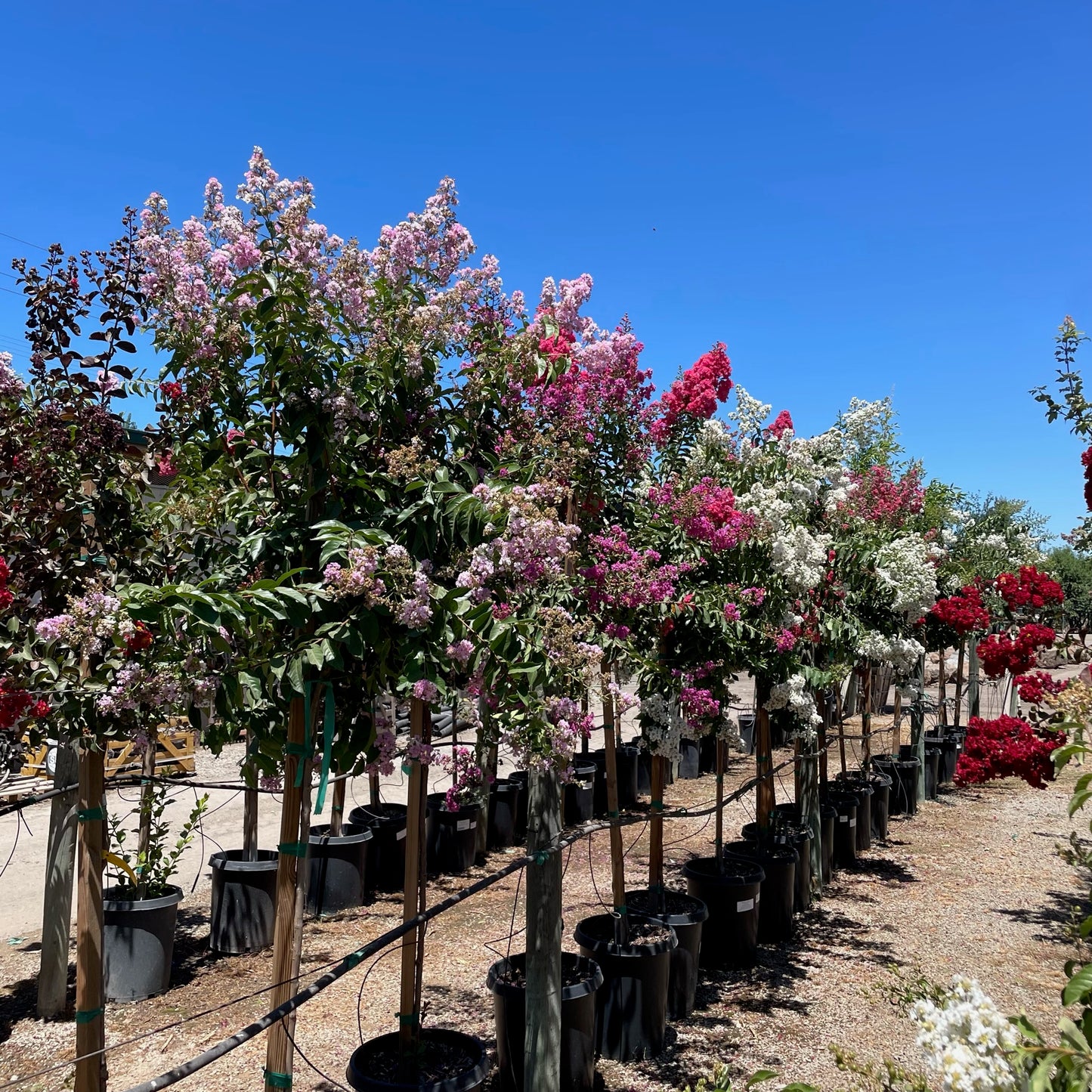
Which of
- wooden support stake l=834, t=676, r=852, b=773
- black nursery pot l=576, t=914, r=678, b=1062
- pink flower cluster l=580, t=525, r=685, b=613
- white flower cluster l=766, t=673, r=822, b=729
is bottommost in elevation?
black nursery pot l=576, t=914, r=678, b=1062

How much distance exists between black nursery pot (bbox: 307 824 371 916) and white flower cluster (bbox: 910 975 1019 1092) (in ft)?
17.0

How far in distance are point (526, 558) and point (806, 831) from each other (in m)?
4.86

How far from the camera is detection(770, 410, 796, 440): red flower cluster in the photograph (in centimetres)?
535

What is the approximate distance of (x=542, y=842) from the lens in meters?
3.17

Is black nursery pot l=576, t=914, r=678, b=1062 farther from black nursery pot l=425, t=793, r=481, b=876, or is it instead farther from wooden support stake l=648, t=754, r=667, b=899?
black nursery pot l=425, t=793, r=481, b=876

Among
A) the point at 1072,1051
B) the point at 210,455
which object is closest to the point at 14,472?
the point at 210,455

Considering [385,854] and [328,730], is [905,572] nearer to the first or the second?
[385,854]

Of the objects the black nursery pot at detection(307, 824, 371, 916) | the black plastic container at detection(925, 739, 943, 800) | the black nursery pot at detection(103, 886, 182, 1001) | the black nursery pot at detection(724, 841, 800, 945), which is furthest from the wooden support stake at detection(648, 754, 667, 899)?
the black plastic container at detection(925, 739, 943, 800)

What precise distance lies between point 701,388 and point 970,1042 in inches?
137

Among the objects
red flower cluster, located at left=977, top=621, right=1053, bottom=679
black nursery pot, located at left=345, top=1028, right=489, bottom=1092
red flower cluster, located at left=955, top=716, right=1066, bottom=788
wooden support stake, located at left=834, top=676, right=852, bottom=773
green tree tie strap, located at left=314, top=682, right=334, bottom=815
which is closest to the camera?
green tree tie strap, located at left=314, top=682, right=334, bottom=815

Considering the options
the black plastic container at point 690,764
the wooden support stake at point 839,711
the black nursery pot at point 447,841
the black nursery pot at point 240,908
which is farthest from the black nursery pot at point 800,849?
the black plastic container at point 690,764

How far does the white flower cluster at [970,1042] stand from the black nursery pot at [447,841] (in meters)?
5.96

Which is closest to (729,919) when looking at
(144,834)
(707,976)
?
(707,976)

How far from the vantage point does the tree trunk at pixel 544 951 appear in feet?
10.3
